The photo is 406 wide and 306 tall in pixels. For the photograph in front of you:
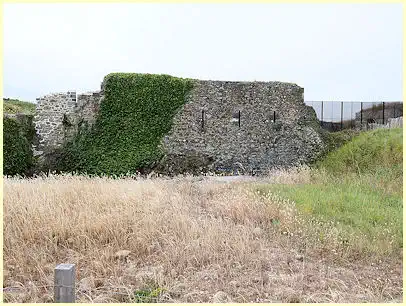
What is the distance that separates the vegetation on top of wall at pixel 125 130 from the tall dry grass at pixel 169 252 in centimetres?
784

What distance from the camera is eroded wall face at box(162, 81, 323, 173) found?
18016 mm

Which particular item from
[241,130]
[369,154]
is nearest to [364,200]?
[369,154]

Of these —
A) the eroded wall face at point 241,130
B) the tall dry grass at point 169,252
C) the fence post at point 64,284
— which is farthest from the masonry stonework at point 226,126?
the fence post at point 64,284

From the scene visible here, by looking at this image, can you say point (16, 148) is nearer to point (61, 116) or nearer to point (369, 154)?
point (61, 116)

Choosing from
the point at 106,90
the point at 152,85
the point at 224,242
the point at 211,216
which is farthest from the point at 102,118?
the point at 224,242

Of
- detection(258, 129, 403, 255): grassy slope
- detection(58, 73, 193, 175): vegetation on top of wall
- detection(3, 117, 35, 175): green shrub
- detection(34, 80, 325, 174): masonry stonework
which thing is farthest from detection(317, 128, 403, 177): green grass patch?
detection(3, 117, 35, 175): green shrub

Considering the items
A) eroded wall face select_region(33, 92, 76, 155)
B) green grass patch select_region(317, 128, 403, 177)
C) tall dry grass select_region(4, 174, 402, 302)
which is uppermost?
eroded wall face select_region(33, 92, 76, 155)

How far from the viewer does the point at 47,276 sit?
6.14 m

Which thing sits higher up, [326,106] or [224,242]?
[326,106]

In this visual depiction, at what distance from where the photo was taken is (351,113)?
20391 mm

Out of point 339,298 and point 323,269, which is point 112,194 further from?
point 339,298

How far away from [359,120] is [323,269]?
1494cm

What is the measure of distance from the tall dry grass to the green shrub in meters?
7.84

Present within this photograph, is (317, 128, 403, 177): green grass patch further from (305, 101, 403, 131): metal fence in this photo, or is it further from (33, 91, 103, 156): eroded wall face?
(33, 91, 103, 156): eroded wall face
